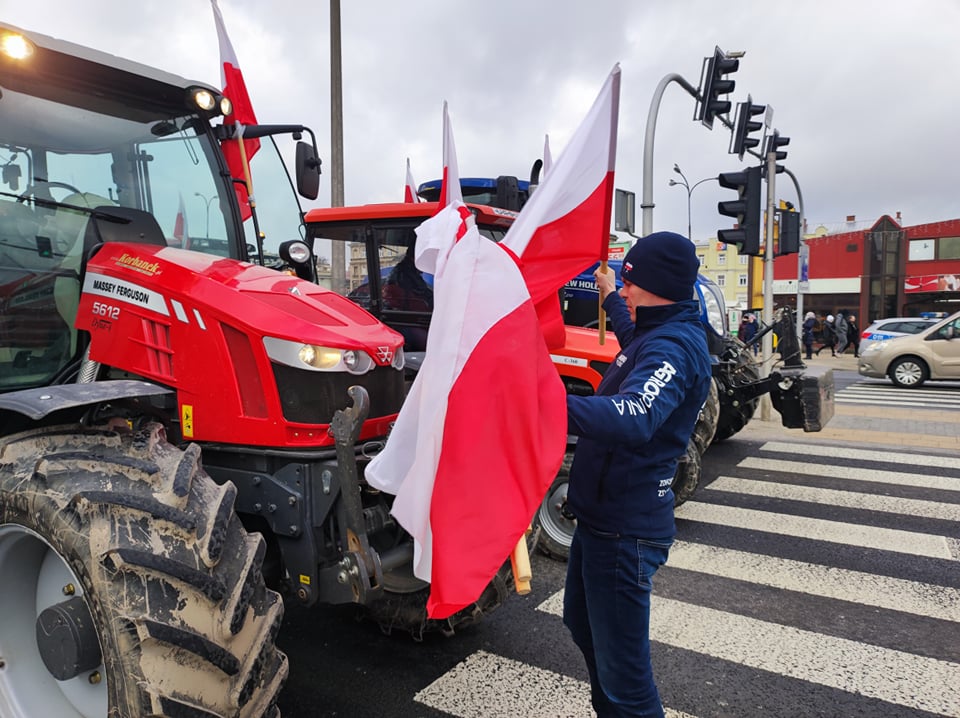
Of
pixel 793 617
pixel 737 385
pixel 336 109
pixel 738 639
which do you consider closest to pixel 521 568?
pixel 738 639

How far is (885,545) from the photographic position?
18.5ft

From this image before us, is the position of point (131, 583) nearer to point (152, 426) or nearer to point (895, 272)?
point (152, 426)

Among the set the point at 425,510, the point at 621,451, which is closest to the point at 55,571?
the point at 425,510

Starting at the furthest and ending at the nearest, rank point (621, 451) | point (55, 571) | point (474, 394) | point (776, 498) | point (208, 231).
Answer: point (776, 498), point (208, 231), point (55, 571), point (621, 451), point (474, 394)

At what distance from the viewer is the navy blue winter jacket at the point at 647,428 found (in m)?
2.18

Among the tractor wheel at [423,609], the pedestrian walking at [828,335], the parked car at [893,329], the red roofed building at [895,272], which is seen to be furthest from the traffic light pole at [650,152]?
the red roofed building at [895,272]

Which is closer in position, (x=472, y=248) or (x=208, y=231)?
(x=472, y=248)

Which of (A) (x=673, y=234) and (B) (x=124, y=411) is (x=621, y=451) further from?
(B) (x=124, y=411)

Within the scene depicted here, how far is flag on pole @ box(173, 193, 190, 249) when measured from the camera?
3.42m

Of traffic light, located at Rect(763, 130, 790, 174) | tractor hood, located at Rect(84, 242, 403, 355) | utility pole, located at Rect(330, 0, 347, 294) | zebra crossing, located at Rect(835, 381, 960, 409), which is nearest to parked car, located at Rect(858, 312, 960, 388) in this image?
zebra crossing, located at Rect(835, 381, 960, 409)

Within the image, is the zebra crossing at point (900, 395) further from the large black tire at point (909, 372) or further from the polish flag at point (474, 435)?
the polish flag at point (474, 435)

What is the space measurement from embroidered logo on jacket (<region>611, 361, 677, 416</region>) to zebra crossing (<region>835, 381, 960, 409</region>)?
1407cm

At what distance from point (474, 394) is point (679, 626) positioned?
2841 mm

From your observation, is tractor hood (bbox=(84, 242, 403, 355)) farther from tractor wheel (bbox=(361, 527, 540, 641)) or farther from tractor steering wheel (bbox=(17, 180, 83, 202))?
tractor wheel (bbox=(361, 527, 540, 641))
